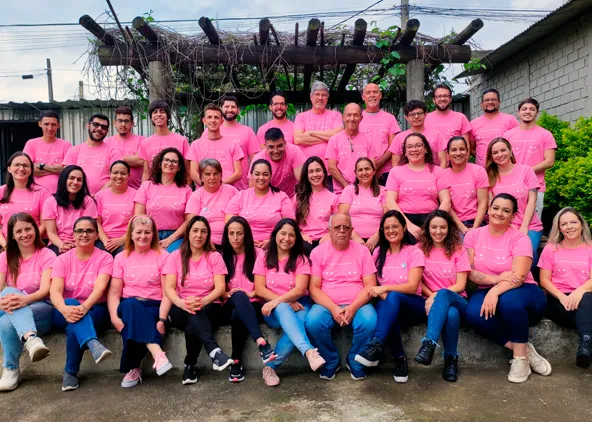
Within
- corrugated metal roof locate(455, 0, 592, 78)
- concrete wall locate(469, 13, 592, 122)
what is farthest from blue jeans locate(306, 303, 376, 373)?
corrugated metal roof locate(455, 0, 592, 78)

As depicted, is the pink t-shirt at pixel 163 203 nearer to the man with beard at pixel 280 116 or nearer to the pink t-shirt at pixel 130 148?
the pink t-shirt at pixel 130 148

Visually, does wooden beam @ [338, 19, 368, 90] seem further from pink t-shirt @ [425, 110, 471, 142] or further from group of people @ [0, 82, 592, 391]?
group of people @ [0, 82, 592, 391]

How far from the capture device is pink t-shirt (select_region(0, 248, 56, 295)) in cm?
402

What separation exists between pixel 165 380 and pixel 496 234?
289cm

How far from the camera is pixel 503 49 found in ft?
27.9

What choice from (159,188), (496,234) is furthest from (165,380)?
(496,234)

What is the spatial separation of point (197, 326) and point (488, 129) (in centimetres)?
388

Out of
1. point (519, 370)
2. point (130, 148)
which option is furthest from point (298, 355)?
point (130, 148)

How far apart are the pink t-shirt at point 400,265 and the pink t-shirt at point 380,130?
1.73 m

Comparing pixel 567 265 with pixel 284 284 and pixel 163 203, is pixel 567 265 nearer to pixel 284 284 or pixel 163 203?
pixel 284 284

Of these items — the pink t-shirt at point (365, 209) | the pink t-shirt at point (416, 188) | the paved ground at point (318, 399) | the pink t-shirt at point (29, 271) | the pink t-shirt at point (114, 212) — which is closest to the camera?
the paved ground at point (318, 399)

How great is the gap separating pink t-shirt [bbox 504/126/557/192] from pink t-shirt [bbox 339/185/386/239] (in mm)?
1663

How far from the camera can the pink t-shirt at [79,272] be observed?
396 cm

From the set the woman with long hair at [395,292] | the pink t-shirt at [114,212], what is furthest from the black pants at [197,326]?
the pink t-shirt at [114,212]
